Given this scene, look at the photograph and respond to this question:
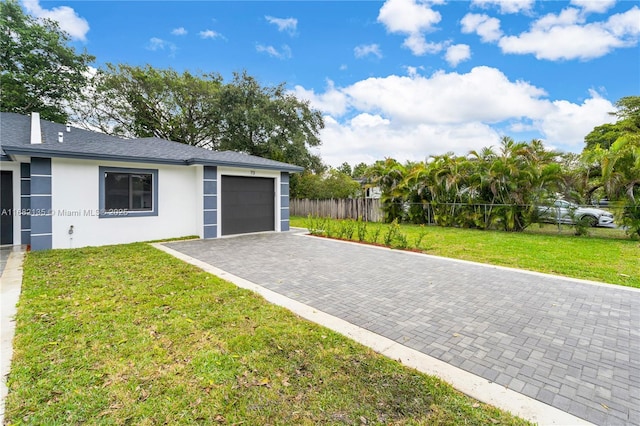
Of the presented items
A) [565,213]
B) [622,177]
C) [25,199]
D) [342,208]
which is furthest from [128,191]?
[622,177]

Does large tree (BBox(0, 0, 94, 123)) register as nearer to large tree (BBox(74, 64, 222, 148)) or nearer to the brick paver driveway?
large tree (BBox(74, 64, 222, 148))

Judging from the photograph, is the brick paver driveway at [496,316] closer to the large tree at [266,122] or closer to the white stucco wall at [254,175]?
the white stucco wall at [254,175]

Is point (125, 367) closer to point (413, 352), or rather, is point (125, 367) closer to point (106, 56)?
point (413, 352)

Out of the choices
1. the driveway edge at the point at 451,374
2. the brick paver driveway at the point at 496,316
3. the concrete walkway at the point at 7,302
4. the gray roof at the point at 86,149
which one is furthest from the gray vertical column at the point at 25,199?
the driveway edge at the point at 451,374

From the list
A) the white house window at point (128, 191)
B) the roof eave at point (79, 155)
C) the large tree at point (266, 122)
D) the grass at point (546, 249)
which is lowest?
the grass at point (546, 249)

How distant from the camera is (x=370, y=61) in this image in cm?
1508

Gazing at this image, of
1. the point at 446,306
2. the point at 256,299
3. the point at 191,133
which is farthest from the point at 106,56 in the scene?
the point at 446,306

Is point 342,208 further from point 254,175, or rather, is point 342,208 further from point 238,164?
point 238,164

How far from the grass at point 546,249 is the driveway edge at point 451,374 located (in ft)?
15.5

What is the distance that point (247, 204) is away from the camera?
448 inches

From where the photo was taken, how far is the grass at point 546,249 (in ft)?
20.1

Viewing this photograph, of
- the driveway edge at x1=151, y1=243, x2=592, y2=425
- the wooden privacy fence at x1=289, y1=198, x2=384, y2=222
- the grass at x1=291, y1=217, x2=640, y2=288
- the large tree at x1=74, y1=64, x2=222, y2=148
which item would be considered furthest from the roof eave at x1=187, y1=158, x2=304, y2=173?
the large tree at x1=74, y1=64, x2=222, y2=148

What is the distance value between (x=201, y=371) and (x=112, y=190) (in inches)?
326

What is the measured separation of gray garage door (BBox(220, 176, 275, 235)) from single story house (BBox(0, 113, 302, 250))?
0.04 meters
